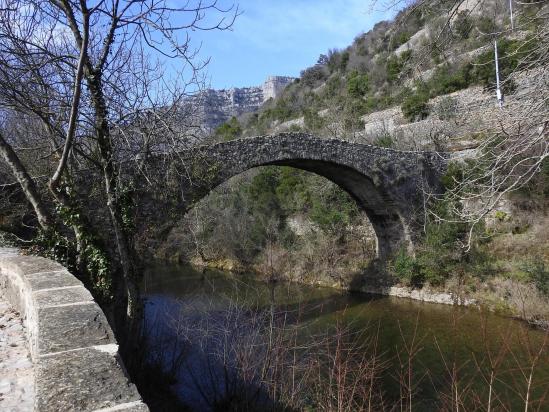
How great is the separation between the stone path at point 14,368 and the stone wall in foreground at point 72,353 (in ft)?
0.40

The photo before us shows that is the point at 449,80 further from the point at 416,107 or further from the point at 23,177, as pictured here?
the point at 23,177

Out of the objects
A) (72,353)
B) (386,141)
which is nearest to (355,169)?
(386,141)

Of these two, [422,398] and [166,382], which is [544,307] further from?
[166,382]

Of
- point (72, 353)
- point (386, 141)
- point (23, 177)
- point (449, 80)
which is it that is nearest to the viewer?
point (72, 353)

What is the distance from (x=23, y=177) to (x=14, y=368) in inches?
99.7

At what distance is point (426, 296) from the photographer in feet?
36.6

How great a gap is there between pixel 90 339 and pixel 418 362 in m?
5.98

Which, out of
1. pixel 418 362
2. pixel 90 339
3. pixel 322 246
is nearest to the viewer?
pixel 90 339

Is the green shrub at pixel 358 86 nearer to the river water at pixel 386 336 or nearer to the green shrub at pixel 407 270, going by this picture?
the river water at pixel 386 336

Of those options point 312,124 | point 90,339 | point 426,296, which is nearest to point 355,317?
point 426,296

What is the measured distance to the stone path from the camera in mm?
1847

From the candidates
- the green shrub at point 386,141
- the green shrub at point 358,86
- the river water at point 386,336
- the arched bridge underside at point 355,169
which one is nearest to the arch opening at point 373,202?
the arched bridge underside at point 355,169

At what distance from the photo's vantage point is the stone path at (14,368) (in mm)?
1847

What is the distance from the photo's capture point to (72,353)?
171 cm
